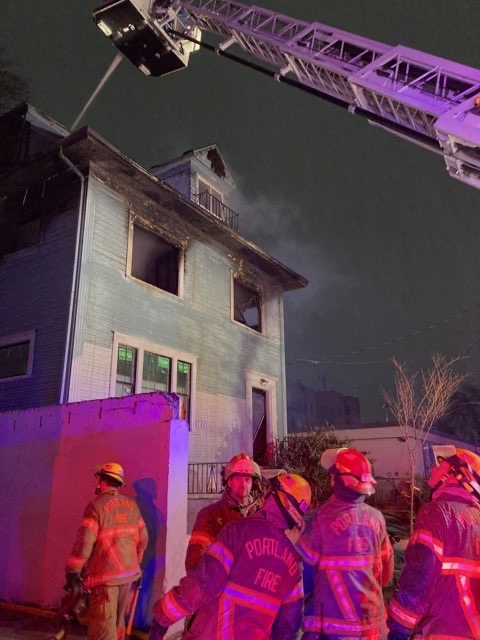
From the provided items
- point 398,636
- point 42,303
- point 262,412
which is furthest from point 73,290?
point 398,636

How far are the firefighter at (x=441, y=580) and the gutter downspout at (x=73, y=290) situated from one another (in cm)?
709

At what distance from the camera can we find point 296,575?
2602mm

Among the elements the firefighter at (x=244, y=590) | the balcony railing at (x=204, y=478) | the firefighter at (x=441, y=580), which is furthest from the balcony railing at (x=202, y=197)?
the firefighter at (x=244, y=590)

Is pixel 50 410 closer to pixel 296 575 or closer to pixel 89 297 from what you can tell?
pixel 89 297

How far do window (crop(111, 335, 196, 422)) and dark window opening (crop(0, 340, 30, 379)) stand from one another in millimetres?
1817

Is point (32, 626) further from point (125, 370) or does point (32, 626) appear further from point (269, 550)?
point (125, 370)

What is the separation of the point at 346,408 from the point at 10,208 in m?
58.2

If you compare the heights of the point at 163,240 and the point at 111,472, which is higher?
the point at 163,240

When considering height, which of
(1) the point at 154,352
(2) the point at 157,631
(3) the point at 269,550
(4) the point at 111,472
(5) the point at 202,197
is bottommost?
(2) the point at 157,631

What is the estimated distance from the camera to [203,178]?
15.1 meters

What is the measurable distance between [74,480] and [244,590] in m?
4.31

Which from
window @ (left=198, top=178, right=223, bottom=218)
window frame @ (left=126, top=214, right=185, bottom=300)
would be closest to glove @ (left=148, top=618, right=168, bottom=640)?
window frame @ (left=126, top=214, right=185, bottom=300)

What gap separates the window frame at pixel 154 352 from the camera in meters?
9.66

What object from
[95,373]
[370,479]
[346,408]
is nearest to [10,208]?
[95,373]
